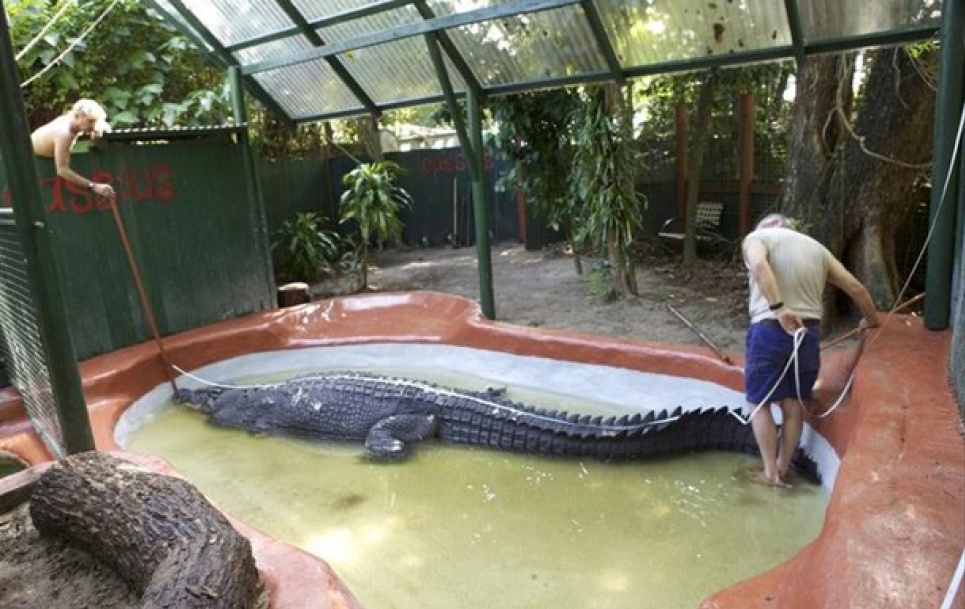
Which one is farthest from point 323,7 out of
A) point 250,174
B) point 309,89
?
point 250,174

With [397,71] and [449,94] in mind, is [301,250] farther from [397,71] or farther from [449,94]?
[449,94]

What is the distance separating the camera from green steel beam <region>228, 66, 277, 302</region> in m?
6.88

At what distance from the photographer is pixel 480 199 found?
604 cm

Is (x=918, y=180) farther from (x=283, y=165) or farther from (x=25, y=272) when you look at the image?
(x=283, y=165)

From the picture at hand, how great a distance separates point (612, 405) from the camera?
16.0ft

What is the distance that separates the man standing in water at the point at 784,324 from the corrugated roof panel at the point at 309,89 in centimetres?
470

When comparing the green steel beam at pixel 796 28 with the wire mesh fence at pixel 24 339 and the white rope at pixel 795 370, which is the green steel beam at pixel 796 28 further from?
the wire mesh fence at pixel 24 339

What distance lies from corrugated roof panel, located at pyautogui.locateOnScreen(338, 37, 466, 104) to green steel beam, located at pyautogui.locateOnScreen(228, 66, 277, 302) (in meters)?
1.25

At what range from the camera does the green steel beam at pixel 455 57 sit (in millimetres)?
5340

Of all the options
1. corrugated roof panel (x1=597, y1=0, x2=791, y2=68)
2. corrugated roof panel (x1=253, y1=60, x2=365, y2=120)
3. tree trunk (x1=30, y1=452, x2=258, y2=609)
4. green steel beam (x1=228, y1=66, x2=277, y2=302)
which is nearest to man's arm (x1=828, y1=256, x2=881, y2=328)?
corrugated roof panel (x1=597, y1=0, x2=791, y2=68)

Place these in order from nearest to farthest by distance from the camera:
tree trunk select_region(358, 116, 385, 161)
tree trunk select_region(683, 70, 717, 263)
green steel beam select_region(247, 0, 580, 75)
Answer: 1. green steel beam select_region(247, 0, 580, 75)
2. tree trunk select_region(683, 70, 717, 263)
3. tree trunk select_region(358, 116, 385, 161)

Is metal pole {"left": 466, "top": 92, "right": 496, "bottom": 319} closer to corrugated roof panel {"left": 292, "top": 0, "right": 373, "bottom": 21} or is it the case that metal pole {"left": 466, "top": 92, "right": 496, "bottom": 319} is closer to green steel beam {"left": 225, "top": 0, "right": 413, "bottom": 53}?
green steel beam {"left": 225, "top": 0, "right": 413, "bottom": 53}

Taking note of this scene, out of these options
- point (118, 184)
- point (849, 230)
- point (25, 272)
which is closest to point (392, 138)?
point (118, 184)

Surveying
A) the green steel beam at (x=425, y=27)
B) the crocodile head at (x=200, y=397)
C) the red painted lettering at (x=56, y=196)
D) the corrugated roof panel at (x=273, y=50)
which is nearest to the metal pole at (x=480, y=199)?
the green steel beam at (x=425, y=27)
